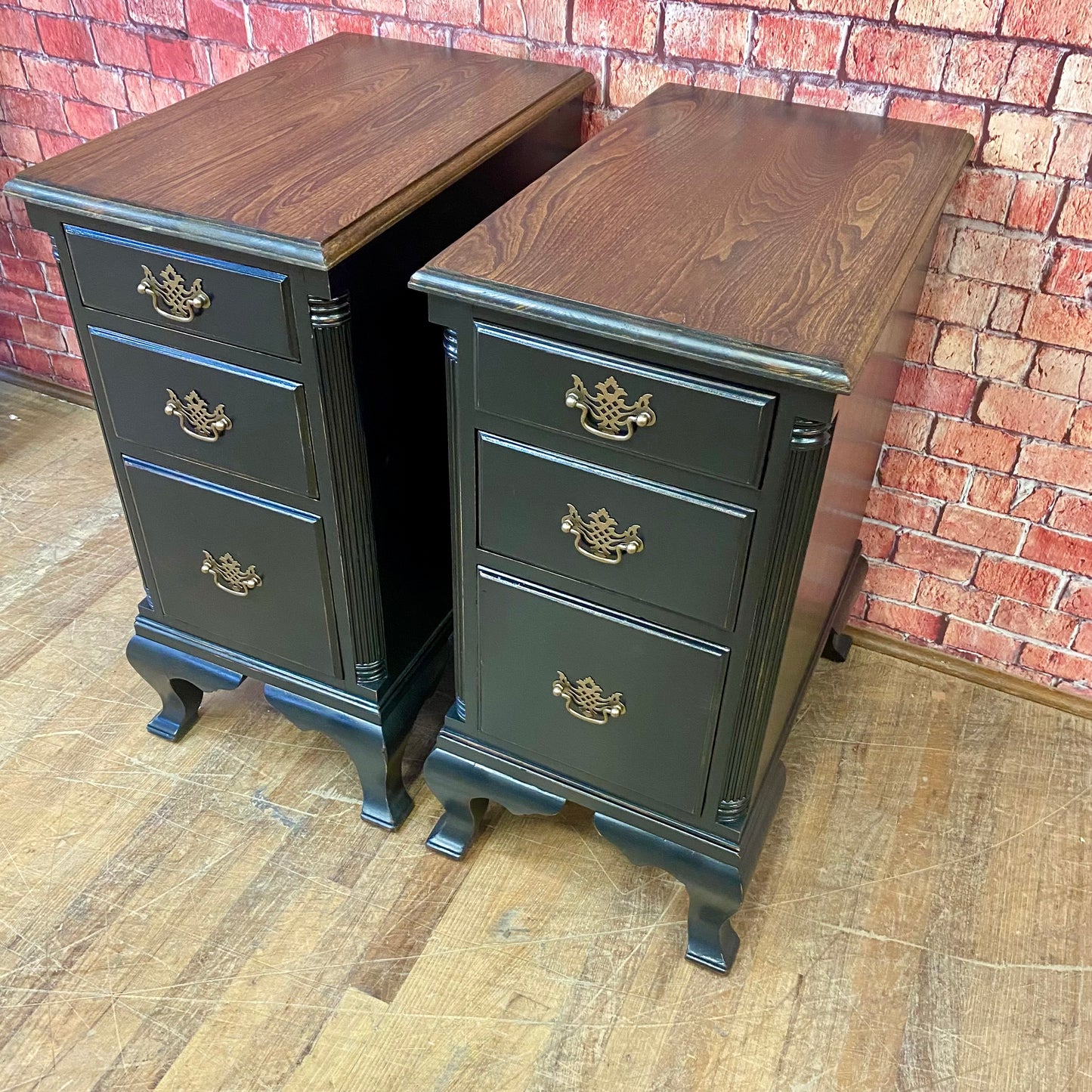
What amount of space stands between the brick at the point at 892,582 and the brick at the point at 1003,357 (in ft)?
1.18

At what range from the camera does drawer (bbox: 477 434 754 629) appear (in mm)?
967

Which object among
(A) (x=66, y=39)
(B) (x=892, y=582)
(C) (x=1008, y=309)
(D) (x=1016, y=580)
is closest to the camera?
(C) (x=1008, y=309)

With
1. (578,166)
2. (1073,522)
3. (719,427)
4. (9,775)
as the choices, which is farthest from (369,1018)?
(1073,522)

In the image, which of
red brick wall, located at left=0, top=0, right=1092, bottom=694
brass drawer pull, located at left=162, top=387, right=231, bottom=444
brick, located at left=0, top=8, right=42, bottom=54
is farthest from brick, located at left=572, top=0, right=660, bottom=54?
brick, located at left=0, top=8, right=42, bottom=54

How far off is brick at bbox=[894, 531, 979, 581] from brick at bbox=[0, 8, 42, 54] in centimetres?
171

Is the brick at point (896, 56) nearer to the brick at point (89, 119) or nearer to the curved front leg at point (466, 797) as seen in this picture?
the curved front leg at point (466, 797)

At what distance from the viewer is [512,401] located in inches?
38.7

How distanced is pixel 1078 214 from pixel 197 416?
1084 mm

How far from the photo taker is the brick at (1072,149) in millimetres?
1209

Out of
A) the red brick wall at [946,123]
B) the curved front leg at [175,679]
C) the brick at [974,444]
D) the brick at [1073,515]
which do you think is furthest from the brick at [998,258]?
the curved front leg at [175,679]

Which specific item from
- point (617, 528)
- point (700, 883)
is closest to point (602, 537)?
point (617, 528)

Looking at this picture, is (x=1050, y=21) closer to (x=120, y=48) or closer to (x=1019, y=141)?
(x=1019, y=141)

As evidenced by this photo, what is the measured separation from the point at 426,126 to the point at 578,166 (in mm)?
199

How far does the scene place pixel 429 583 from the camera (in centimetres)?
141
